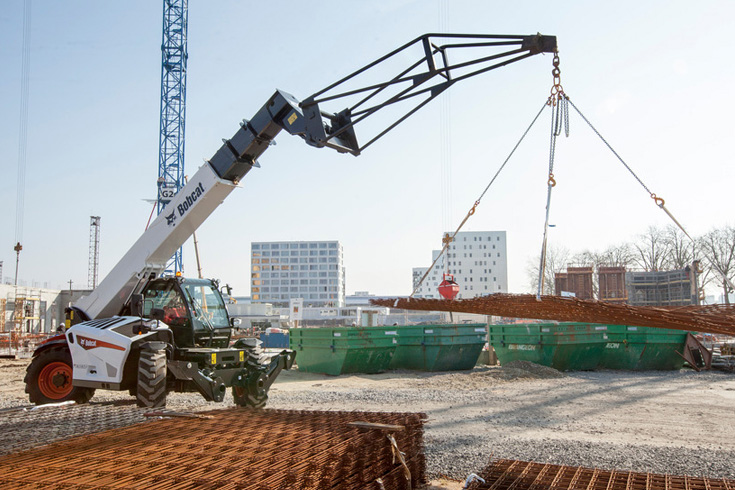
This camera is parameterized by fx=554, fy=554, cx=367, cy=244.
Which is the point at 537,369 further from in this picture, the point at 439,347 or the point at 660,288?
the point at 660,288

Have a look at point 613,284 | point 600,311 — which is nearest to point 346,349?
point 600,311

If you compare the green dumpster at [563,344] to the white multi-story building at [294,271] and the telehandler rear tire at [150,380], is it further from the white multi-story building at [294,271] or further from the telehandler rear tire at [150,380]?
A: the white multi-story building at [294,271]

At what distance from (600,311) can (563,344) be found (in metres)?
10.8

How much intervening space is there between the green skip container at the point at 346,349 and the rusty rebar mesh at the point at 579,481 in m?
11.6

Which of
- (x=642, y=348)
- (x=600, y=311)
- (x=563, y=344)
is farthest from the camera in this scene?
(x=642, y=348)

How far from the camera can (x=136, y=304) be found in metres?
9.12

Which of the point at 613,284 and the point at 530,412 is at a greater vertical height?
the point at 613,284

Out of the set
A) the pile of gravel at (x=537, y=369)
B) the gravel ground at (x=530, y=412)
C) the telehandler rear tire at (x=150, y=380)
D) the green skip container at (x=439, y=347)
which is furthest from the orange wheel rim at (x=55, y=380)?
the pile of gravel at (x=537, y=369)

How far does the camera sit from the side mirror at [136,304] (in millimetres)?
9023

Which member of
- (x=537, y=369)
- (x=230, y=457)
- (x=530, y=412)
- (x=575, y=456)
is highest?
(x=230, y=457)

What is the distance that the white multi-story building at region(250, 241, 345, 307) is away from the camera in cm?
15150

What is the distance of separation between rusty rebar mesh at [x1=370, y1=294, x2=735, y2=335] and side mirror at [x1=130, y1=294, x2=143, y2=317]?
5039 mm

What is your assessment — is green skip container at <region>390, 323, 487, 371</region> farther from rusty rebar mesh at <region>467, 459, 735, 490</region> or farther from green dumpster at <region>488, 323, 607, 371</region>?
rusty rebar mesh at <region>467, 459, 735, 490</region>

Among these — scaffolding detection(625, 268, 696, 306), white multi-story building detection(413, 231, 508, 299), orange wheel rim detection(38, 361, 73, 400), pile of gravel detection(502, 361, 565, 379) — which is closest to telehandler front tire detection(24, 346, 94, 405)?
orange wheel rim detection(38, 361, 73, 400)
